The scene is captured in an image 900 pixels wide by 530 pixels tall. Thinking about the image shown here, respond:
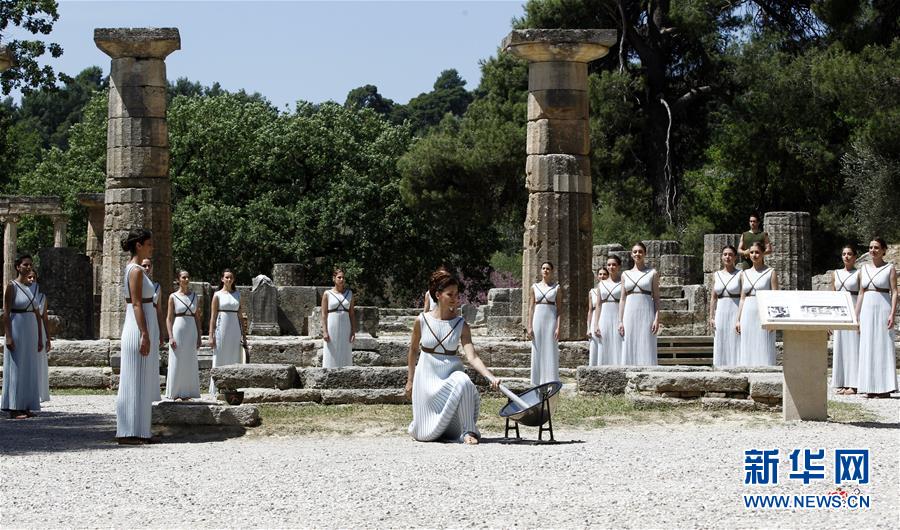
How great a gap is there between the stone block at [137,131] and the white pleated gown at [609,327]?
8.14 meters

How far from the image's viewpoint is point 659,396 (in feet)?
47.2

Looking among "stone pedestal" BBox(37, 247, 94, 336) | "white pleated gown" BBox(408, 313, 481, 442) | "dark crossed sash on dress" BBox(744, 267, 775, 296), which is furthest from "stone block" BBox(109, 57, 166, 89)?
"white pleated gown" BBox(408, 313, 481, 442)

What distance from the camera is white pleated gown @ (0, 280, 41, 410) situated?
15.3 metres

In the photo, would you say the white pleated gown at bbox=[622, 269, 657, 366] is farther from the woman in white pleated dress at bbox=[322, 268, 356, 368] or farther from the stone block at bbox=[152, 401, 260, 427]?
the stone block at bbox=[152, 401, 260, 427]

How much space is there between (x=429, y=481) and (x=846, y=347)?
8.99m

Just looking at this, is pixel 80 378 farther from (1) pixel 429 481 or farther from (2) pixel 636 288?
(1) pixel 429 481

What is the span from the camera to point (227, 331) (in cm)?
1775

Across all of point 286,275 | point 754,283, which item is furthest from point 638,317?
point 286,275

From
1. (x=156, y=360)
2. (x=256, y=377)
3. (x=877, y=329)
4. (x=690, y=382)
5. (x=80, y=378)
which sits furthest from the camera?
(x=80, y=378)

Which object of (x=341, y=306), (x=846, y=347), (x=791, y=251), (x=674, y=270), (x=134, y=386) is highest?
(x=791, y=251)

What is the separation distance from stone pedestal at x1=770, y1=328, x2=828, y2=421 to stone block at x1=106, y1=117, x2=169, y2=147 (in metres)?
12.3

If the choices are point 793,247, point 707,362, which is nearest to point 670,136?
point 793,247

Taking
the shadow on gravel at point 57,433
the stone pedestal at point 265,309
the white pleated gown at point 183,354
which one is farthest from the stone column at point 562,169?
the stone pedestal at point 265,309

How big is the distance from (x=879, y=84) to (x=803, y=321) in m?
20.0
